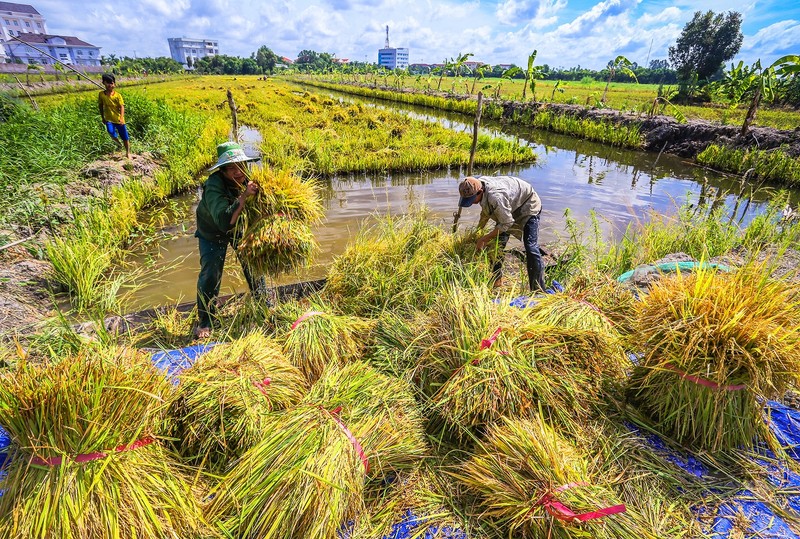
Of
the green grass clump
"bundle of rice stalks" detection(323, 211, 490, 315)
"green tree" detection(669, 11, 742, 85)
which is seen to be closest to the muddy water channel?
"bundle of rice stalks" detection(323, 211, 490, 315)

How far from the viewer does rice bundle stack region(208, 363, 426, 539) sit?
143 centimetres

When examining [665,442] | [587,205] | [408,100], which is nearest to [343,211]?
[587,205]

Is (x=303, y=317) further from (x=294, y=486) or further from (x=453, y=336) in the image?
(x=294, y=486)

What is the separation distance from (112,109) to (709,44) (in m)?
45.0

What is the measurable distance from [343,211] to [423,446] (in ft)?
21.1

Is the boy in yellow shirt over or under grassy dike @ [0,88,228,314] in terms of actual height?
over

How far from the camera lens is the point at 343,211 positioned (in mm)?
7762

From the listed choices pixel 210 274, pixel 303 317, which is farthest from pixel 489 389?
pixel 210 274

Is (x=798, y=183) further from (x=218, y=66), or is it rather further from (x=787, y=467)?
(x=218, y=66)

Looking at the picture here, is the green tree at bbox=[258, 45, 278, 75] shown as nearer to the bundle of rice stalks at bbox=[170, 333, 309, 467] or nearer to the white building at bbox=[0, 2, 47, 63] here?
the white building at bbox=[0, 2, 47, 63]

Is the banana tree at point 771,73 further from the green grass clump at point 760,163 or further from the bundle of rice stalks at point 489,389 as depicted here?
the bundle of rice stalks at point 489,389

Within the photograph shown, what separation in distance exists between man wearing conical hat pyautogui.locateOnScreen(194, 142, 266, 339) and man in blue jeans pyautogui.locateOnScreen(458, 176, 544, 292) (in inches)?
79.6

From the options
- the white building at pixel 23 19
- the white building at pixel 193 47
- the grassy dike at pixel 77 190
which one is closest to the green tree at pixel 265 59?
the white building at pixel 23 19

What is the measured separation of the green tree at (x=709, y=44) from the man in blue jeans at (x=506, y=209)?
125ft
